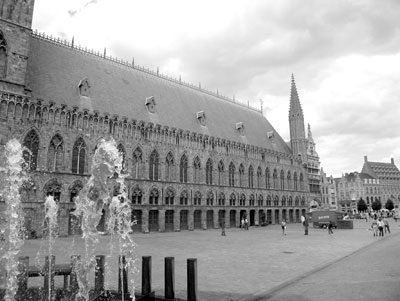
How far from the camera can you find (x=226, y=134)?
59281mm

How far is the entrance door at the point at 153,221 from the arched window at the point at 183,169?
22.2ft

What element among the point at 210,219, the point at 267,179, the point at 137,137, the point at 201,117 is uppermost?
the point at 201,117

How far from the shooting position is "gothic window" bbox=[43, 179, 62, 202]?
34.6 metres

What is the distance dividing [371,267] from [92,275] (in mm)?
12547

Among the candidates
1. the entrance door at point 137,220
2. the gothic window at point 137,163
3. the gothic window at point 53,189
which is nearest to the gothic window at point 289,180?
the gothic window at point 137,163

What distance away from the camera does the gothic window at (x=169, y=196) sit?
151 feet

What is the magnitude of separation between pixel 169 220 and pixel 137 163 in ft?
31.1

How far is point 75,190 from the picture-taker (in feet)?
122

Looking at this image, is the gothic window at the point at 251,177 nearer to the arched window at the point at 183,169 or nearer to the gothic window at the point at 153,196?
the arched window at the point at 183,169

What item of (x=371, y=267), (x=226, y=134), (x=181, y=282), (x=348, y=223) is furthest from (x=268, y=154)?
(x=181, y=282)

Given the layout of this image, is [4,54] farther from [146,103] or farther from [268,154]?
[268,154]

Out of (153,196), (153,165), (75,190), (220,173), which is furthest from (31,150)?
(220,173)

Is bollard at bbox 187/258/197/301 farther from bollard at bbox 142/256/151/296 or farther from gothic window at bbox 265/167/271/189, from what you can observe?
gothic window at bbox 265/167/271/189

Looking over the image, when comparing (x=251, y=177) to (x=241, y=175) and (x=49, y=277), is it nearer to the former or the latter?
(x=241, y=175)
